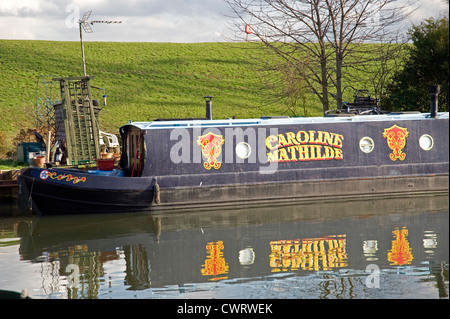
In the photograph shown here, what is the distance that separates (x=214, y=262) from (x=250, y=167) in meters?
6.15

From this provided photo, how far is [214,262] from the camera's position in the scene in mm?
10812

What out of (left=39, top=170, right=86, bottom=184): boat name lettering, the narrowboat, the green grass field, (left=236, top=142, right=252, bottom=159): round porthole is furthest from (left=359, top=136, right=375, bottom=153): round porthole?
the green grass field

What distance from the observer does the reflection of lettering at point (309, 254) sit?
33.1 ft

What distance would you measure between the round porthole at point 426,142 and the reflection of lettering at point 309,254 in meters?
6.10

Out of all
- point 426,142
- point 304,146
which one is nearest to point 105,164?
point 304,146

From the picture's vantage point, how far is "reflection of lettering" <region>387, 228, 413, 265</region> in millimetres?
9718

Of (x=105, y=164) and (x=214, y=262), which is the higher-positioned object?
(x=105, y=164)

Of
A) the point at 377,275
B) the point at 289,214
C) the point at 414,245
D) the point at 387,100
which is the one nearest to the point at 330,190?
the point at 289,214

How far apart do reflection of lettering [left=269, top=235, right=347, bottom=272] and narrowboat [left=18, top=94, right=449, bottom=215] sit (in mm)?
4445

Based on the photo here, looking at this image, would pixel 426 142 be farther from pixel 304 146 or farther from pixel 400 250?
pixel 400 250

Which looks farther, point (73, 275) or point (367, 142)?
point (367, 142)

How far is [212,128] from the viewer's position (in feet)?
54.3

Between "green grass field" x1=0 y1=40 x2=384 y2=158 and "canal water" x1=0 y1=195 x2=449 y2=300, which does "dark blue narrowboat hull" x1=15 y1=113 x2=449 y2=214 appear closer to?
"canal water" x1=0 y1=195 x2=449 y2=300
